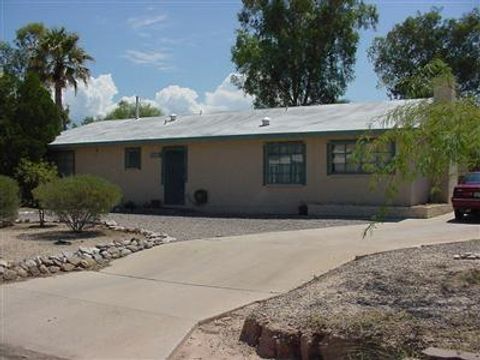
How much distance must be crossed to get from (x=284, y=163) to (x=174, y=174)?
15.0 feet

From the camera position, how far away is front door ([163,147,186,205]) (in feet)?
74.7

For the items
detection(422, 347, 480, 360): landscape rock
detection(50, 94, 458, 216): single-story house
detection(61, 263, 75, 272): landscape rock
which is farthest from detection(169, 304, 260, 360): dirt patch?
detection(50, 94, 458, 216): single-story house

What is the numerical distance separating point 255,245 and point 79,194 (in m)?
4.35

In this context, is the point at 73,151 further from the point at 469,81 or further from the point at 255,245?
the point at 469,81

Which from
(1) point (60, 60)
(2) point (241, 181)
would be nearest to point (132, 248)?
(2) point (241, 181)

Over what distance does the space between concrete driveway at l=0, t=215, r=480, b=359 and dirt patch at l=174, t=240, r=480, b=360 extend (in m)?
0.56

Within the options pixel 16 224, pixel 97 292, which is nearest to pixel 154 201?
pixel 16 224

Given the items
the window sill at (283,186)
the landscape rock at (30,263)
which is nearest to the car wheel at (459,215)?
the window sill at (283,186)

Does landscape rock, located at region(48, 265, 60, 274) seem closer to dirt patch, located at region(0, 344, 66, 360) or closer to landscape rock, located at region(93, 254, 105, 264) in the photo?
landscape rock, located at region(93, 254, 105, 264)

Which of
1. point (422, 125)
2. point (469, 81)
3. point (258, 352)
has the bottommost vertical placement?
point (258, 352)

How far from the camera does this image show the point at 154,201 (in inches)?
914

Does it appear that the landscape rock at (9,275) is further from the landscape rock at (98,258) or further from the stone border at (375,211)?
the stone border at (375,211)

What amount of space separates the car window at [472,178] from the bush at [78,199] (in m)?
9.42

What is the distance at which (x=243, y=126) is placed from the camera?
73.2 feet
